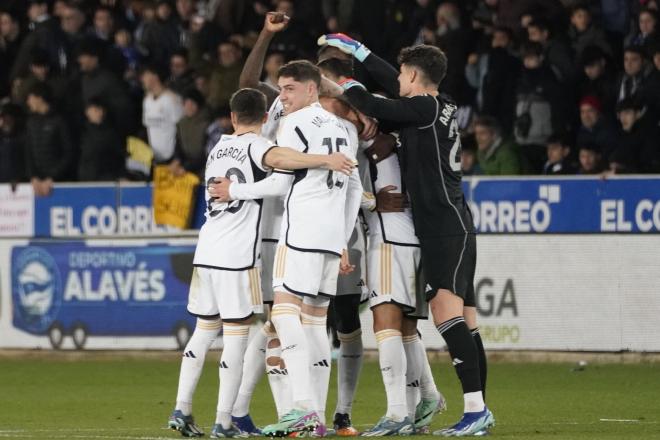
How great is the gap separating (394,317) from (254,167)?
4.33 feet

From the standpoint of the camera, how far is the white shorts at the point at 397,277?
1046 centimetres

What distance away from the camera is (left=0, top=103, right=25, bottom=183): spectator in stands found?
63.5ft

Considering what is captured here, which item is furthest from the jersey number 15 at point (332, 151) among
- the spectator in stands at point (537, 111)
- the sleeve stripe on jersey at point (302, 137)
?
the spectator in stands at point (537, 111)

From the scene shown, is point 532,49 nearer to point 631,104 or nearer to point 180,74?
point 631,104

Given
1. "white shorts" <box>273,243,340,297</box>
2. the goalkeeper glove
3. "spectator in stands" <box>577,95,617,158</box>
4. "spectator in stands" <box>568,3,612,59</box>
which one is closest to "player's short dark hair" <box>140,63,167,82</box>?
"spectator in stands" <box>568,3,612,59</box>

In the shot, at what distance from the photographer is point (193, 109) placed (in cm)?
1914

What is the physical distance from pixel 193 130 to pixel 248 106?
8729 millimetres

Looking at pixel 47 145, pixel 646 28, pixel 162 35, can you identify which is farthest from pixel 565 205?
pixel 162 35

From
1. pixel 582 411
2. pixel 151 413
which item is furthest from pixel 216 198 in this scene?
pixel 582 411

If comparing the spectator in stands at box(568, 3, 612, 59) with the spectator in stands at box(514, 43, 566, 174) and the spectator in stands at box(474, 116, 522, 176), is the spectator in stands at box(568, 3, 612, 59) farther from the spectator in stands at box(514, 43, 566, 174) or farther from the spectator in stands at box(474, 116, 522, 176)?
the spectator in stands at box(474, 116, 522, 176)

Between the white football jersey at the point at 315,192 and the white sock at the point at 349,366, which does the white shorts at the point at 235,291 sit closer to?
the white football jersey at the point at 315,192

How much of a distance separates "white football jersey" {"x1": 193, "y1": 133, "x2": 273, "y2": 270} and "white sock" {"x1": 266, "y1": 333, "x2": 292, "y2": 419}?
68 cm

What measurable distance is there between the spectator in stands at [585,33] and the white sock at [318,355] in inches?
348

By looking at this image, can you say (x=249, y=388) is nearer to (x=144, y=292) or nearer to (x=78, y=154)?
(x=144, y=292)
